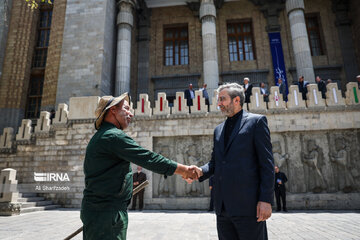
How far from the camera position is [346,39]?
688 inches

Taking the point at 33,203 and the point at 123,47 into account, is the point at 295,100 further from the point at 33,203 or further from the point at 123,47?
the point at 33,203

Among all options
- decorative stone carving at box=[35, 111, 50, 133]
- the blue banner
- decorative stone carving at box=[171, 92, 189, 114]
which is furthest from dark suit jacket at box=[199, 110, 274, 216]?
the blue banner

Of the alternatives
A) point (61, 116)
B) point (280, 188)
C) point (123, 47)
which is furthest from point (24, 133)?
point (280, 188)

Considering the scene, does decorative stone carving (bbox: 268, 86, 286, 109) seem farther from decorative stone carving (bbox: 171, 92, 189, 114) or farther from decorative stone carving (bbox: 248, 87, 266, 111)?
decorative stone carving (bbox: 171, 92, 189, 114)

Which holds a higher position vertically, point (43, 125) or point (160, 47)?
point (160, 47)

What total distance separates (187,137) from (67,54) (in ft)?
32.8

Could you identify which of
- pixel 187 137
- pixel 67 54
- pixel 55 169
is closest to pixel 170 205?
pixel 187 137

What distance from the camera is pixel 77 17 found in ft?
49.4

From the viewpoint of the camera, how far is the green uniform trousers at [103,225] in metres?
1.81

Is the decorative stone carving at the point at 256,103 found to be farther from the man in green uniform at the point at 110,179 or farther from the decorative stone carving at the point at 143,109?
the man in green uniform at the point at 110,179

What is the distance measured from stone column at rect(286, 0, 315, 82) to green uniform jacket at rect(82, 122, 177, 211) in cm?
1447

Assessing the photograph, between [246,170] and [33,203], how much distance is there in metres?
9.65

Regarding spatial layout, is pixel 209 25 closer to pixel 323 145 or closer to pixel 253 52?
pixel 253 52

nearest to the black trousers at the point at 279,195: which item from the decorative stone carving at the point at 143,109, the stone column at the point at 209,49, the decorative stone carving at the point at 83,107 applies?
the decorative stone carving at the point at 143,109
